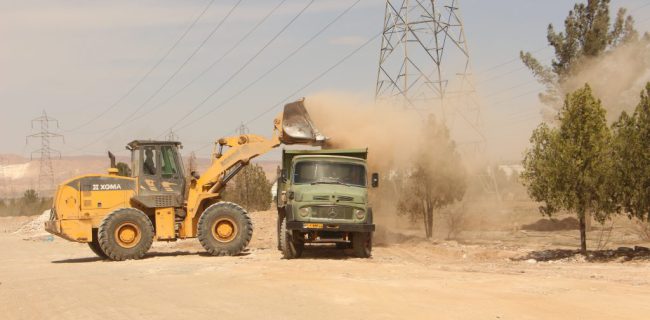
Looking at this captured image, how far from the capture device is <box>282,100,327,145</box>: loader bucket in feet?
71.7

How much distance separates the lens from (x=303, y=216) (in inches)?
743

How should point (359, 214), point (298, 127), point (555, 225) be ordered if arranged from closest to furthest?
point (359, 214)
point (298, 127)
point (555, 225)

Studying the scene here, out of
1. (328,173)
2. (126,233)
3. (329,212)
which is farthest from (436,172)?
(126,233)

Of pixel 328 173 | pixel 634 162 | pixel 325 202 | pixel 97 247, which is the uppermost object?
pixel 634 162

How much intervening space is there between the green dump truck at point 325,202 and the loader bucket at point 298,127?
34.4 inches

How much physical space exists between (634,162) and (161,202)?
1328 centimetres

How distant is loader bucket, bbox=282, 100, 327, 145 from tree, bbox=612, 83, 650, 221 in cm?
856

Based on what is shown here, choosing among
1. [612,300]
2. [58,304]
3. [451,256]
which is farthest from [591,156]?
[58,304]

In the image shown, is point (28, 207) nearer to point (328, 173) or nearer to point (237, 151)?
point (237, 151)

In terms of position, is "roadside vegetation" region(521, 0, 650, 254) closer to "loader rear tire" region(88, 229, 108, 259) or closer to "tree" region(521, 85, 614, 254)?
"tree" region(521, 85, 614, 254)

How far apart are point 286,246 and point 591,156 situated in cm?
908

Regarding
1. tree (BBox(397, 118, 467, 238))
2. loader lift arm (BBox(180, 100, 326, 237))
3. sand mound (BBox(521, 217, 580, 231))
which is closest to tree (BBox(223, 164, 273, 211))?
sand mound (BBox(521, 217, 580, 231))

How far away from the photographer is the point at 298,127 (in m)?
22.0

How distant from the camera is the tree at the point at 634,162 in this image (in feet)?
63.8
